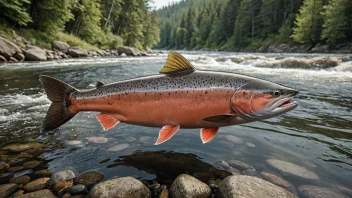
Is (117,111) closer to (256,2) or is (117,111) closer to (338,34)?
(338,34)

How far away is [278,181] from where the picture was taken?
309cm

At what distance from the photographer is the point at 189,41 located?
135 meters

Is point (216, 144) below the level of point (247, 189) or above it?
below

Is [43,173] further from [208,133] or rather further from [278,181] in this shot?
[278,181]

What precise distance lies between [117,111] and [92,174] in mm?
958

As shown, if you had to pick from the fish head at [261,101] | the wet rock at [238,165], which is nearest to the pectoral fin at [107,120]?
the fish head at [261,101]

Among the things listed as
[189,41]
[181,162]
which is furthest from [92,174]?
[189,41]

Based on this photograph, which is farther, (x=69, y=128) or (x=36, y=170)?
(x=69, y=128)

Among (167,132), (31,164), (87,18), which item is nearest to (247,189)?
(167,132)

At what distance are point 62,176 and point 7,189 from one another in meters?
0.60

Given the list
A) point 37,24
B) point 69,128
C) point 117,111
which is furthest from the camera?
point 37,24

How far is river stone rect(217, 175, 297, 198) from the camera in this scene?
100 inches

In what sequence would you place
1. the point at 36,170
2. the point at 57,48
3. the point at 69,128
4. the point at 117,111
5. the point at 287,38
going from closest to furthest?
1. the point at 117,111
2. the point at 36,170
3. the point at 69,128
4. the point at 57,48
5. the point at 287,38

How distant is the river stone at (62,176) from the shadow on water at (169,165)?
52 centimetres
